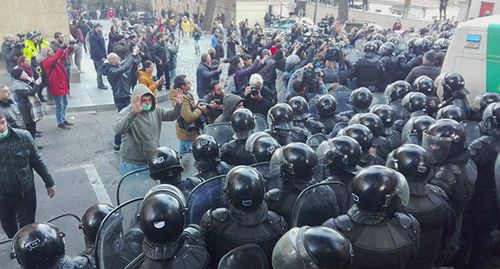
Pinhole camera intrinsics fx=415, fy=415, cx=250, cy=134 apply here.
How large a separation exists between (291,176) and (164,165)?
3.63 ft

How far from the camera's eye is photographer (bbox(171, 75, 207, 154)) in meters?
5.80

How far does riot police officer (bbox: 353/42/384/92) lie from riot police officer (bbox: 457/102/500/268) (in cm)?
463

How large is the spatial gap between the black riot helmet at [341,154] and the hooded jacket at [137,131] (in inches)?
91.1

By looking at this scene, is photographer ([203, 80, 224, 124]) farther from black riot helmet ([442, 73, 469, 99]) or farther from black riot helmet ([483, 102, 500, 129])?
black riot helmet ([483, 102, 500, 129])

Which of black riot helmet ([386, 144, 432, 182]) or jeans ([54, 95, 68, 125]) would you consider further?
jeans ([54, 95, 68, 125])

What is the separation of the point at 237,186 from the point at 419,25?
2795 centimetres

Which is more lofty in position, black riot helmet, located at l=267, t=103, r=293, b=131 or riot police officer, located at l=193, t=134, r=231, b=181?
black riot helmet, located at l=267, t=103, r=293, b=131

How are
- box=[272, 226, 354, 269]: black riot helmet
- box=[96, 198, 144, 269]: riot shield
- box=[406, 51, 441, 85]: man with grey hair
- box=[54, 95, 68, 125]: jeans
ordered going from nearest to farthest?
box=[272, 226, 354, 269]: black riot helmet → box=[96, 198, 144, 269]: riot shield → box=[406, 51, 441, 85]: man with grey hair → box=[54, 95, 68, 125]: jeans

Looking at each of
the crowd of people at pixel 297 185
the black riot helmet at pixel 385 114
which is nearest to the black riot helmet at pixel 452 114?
the crowd of people at pixel 297 185

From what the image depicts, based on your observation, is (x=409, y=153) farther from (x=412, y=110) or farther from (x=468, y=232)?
(x=412, y=110)

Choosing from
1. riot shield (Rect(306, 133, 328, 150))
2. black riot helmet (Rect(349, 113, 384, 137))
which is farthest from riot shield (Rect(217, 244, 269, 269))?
black riot helmet (Rect(349, 113, 384, 137))

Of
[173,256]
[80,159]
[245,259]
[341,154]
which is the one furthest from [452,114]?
[80,159]

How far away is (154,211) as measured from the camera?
2.50m

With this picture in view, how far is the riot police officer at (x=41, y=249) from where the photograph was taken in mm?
2570
